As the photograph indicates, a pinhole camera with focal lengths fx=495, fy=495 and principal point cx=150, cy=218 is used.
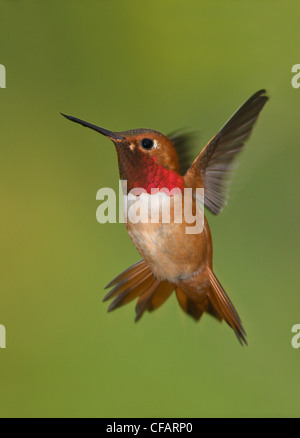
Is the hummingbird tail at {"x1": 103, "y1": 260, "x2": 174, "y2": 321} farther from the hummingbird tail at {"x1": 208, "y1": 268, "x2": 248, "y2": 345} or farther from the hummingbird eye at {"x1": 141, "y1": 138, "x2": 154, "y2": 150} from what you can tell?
the hummingbird eye at {"x1": 141, "y1": 138, "x2": 154, "y2": 150}

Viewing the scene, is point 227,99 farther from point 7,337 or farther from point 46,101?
point 7,337

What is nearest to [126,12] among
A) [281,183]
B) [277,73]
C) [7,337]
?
[277,73]

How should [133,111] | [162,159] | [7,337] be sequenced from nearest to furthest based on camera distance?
[162,159]
[133,111]
[7,337]
